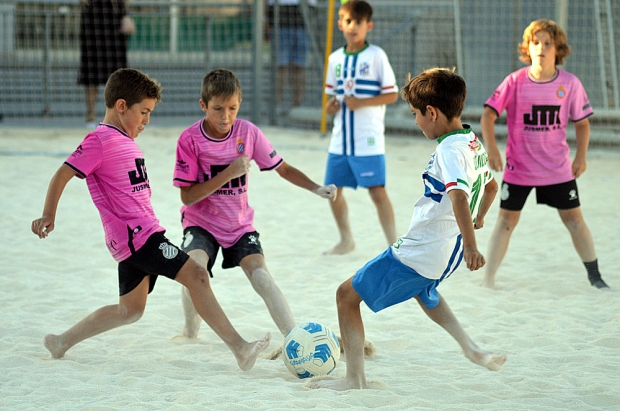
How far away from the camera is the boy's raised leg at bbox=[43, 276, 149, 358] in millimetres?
3898

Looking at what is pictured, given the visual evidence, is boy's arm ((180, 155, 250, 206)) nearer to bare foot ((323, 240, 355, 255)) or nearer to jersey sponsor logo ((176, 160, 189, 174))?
jersey sponsor logo ((176, 160, 189, 174))

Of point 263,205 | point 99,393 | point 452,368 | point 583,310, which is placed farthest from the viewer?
point 263,205

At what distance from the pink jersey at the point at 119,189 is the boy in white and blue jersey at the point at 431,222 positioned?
0.98 metres

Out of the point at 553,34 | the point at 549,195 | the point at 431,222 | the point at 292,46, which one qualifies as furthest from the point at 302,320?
the point at 292,46

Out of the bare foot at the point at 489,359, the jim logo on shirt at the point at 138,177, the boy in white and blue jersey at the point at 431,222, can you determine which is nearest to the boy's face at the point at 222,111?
the jim logo on shirt at the point at 138,177

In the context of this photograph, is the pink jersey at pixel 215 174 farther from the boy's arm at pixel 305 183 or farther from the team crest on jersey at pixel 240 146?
the boy's arm at pixel 305 183

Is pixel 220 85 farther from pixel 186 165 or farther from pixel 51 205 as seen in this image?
pixel 51 205

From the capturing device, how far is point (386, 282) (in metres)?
3.44

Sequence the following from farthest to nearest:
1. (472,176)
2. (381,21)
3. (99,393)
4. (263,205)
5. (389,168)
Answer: (381,21)
(389,168)
(263,205)
(99,393)
(472,176)

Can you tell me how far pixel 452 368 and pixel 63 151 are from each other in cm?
762

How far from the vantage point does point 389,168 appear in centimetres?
996

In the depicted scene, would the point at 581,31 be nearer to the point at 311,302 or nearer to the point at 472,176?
the point at 311,302

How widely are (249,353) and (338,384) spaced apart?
43 cm

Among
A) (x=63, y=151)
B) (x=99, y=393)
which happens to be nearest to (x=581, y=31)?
(x=63, y=151)
